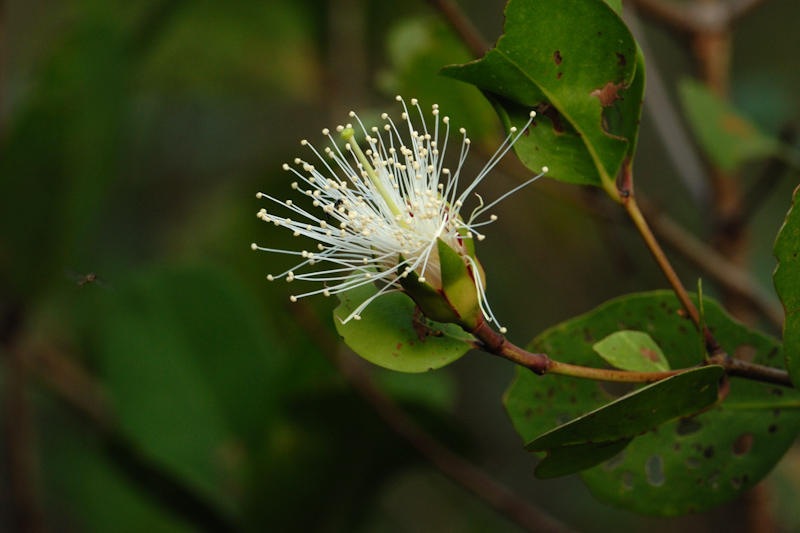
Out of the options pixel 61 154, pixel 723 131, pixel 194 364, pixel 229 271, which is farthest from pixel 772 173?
pixel 61 154

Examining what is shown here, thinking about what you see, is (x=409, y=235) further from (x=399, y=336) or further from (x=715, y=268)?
(x=715, y=268)

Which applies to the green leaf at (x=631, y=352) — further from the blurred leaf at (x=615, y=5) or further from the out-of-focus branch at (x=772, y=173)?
the out-of-focus branch at (x=772, y=173)

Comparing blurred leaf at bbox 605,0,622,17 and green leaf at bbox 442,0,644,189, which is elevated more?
blurred leaf at bbox 605,0,622,17

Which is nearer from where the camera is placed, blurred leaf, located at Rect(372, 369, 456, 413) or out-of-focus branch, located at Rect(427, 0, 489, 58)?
out-of-focus branch, located at Rect(427, 0, 489, 58)

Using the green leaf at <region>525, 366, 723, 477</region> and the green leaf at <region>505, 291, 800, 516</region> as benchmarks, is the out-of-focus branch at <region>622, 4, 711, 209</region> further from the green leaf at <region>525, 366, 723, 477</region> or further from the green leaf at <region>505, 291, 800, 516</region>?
the green leaf at <region>525, 366, 723, 477</region>

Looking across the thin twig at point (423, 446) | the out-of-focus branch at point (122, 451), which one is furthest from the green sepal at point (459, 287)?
the out-of-focus branch at point (122, 451)

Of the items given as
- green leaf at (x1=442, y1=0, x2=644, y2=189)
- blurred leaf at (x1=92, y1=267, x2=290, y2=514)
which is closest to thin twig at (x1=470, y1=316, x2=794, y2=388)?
green leaf at (x1=442, y1=0, x2=644, y2=189)
